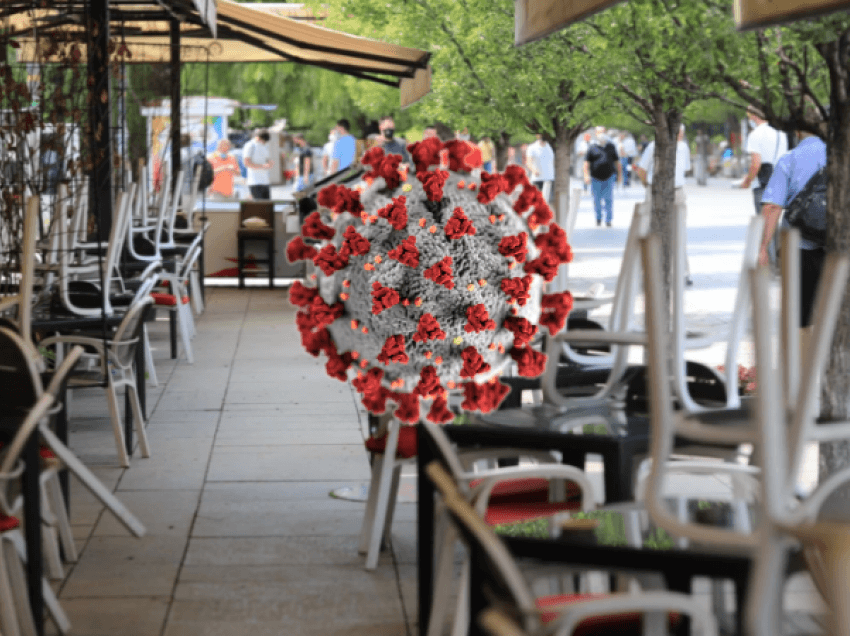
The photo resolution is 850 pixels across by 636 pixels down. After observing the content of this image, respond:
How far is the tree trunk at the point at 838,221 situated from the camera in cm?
528

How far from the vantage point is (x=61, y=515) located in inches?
202

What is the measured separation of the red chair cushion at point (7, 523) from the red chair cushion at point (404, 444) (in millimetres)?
1757

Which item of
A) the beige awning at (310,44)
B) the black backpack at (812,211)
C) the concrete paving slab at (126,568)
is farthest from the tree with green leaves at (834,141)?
the beige awning at (310,44)

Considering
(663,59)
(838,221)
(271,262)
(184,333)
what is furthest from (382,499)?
(271,262)

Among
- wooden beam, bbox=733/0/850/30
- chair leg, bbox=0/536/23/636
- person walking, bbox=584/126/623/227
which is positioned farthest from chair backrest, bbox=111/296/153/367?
person walking, bbox=584/126/623/227

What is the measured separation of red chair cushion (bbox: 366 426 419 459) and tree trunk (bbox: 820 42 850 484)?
1.64 meters

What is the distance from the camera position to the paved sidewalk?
4.73m

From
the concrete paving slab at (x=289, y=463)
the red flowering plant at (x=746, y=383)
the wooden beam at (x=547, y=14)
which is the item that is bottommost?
the concrete paving slab at (x=289, y=463)

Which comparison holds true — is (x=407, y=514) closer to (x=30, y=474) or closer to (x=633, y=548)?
(x=30, y=474)

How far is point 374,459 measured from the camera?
5.43m

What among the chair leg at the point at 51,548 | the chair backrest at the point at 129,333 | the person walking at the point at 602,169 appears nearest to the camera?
the chair leg at the point at 51,548

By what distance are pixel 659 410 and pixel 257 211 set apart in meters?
14.2

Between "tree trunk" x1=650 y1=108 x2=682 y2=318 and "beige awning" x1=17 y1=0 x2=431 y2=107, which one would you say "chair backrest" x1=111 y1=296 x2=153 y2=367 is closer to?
"tree trunk" x1=650 y1=108 x2=682 y2=318

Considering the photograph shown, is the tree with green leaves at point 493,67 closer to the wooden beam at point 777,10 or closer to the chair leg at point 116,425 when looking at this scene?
the chair leg at point 116,425
